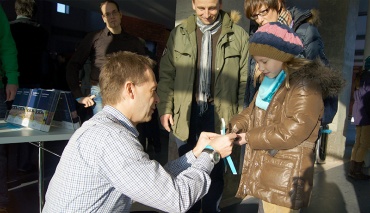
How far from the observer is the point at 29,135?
2096 millimetres

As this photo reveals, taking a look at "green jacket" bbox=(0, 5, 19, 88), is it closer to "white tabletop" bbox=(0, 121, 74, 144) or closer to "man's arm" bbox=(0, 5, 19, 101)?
"man's arm" bbox=(0, 5, 19, 101)

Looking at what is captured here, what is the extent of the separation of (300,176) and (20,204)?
271 cm

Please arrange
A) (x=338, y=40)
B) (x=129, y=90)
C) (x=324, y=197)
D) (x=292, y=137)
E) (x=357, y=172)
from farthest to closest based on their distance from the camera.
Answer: (x=338, y=40)
(x=357, y=172)
(x=324, y=197)
(x=292, y=137)
(x=129, y=90)

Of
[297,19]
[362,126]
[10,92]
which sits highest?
[297,19]

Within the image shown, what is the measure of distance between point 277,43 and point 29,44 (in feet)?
9.73

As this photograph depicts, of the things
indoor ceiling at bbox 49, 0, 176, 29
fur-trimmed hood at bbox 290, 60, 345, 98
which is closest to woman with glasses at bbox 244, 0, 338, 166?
fur-trimmed hood at bbox 290, 60, 345, 98

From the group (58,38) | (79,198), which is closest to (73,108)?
(79,198)

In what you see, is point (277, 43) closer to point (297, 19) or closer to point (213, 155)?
point (297, 19)

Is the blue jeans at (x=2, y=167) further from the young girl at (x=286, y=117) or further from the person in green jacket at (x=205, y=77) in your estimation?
the young girl at (x=286, y=117)

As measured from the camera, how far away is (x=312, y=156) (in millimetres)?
1818

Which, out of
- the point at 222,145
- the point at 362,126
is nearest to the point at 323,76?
the point at 222,145

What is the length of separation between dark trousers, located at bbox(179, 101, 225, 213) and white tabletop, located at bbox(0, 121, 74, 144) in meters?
0.92

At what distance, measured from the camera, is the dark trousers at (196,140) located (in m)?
2.66

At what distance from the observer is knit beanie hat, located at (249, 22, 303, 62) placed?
179 centimetres
